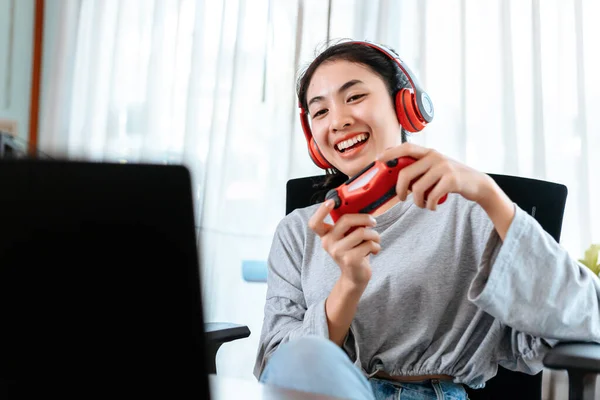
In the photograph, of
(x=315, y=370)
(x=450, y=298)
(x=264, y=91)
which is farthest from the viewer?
(x=264, y=91)

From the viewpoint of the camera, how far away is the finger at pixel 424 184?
2.90 ft

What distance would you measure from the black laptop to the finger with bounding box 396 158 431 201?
1.58ft

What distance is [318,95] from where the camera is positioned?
133 cm

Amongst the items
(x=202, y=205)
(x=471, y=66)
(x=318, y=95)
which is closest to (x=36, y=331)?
(x=318, y=95)

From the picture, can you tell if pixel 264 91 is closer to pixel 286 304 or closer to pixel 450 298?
pixel 286 304

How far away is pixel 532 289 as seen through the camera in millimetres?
957

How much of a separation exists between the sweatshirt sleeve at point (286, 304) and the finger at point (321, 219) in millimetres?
144

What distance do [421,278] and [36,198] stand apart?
80cm

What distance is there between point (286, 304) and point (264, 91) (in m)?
1.30

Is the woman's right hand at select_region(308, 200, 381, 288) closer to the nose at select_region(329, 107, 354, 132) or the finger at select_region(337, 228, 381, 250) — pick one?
the finger at select_region(337, 228, 381, 250)

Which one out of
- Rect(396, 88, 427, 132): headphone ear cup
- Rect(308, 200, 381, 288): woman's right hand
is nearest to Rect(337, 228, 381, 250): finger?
Rect(308, 200, 381, 288): woman's right hand

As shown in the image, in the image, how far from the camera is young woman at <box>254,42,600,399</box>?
91cm

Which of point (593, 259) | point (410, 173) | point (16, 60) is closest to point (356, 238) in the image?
point (410, 173)

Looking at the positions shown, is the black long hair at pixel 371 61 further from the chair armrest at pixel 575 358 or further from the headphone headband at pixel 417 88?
the chair armrest at pixel 575 358
